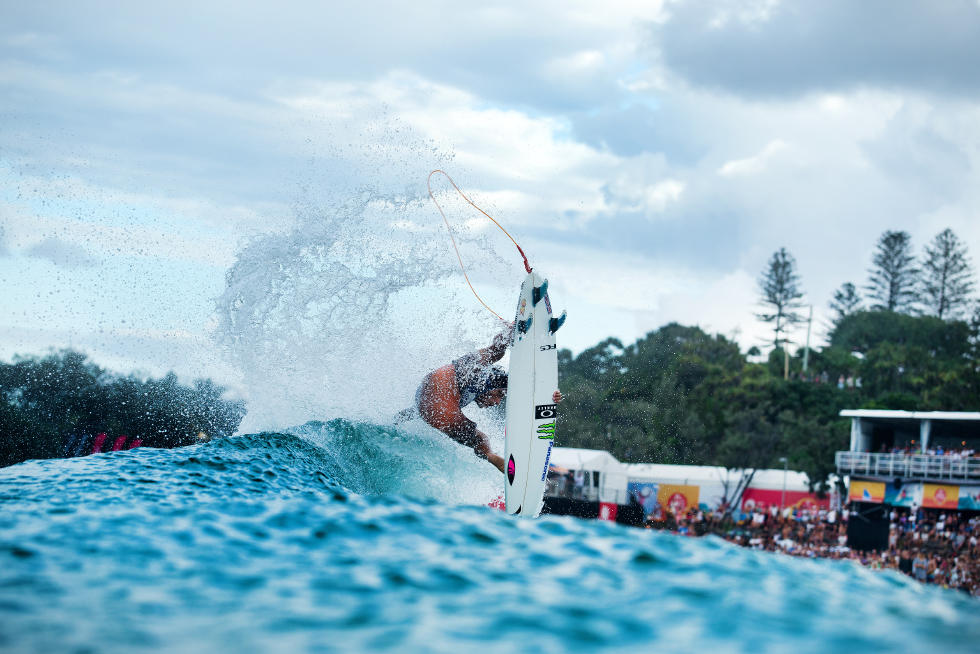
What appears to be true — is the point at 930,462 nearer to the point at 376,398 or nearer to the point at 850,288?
the point at 376,398

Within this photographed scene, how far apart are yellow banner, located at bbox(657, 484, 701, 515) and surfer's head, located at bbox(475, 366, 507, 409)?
68.1 ft

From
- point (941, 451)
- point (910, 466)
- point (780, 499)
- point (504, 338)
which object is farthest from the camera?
point (780, 499)

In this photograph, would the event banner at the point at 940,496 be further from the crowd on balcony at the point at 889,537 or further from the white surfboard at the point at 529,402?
the white surfboard at the point at 529,402

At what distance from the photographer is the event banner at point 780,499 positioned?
27666 mm

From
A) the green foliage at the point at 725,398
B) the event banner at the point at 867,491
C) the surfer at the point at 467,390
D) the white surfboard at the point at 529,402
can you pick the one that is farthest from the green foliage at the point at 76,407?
the event banner at the point at 867,491

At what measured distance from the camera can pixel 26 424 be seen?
88.4 ft

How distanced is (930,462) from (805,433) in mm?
12918

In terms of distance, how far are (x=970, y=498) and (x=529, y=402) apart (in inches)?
767

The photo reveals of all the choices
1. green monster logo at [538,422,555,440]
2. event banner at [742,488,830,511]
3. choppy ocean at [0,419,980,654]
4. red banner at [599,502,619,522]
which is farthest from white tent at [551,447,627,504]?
choppy ocean at [0,419,980,654]

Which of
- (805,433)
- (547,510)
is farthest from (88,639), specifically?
(805,433)

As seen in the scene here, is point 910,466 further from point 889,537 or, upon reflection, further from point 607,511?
point 607,511

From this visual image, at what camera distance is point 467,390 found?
32.2ft

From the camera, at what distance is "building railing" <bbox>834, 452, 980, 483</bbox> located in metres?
24.0

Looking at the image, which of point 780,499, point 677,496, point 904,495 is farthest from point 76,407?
point 904,495
